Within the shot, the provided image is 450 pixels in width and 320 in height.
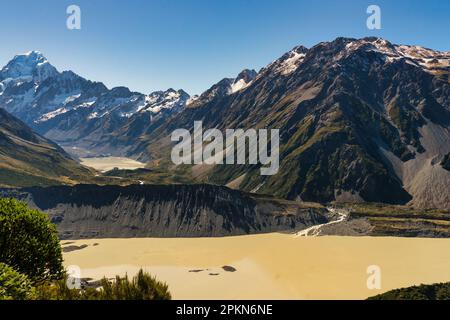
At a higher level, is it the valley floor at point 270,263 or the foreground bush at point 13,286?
the foreground bush at point 13,286

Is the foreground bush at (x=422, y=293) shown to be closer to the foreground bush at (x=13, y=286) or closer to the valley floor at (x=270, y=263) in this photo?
the valley floor at (x=270, y=263)

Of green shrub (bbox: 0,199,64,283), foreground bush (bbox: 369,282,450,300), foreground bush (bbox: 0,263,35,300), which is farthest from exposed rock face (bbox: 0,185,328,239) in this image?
foreground bush (bbox: 0,263,35,300)

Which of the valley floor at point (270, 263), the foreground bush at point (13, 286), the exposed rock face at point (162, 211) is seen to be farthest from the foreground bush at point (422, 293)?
the exposed rock face at point (162, 211)

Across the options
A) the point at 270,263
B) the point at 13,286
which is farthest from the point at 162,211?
the point at 13,286

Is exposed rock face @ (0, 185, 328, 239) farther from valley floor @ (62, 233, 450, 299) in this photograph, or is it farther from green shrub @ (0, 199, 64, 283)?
green shrub @ (0, 199, 64, 283)
